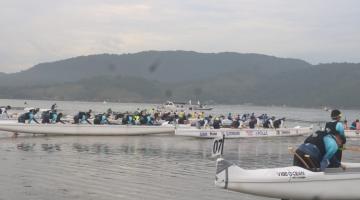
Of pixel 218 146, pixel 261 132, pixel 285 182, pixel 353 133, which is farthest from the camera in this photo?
pixel 353 133

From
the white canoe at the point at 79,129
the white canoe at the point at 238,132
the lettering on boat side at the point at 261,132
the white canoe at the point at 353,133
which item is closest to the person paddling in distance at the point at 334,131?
the white canoe at the point at 238,132

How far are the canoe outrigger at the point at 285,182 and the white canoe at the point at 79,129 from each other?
78.7 ft

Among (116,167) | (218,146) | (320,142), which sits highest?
(320,142)

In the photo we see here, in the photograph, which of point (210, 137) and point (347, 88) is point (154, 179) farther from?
point (347, 88)

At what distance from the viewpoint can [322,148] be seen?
12.3 meters

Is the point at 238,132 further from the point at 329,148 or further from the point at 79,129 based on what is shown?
the point at 329,148

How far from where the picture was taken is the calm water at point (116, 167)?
14391 millimetres

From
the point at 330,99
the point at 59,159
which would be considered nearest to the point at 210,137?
the point at 59,159

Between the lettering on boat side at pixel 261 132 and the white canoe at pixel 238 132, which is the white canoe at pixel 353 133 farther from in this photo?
the lettering on boat side at pixel 261 132

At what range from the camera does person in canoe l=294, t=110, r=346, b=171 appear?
12.2 m

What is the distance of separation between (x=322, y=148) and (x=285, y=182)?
43.1 inches

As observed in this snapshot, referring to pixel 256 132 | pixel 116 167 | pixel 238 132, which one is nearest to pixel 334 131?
pixel 116 167

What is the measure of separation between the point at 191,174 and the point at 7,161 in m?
6.87

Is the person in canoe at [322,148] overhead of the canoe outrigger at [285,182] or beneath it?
overhead
